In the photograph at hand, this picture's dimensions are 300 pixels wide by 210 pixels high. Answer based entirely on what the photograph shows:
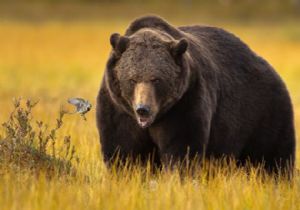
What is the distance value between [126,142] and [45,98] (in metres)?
12.5

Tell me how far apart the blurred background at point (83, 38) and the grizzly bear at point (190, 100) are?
1.41 metres

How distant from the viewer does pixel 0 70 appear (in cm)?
2727

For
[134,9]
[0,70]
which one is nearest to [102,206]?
[0,70]

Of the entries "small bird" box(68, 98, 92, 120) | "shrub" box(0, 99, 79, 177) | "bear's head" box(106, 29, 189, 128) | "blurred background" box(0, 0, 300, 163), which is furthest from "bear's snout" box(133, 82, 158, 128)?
"blurred background" box(0, 0, 300, 163)

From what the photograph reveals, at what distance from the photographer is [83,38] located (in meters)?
40.5

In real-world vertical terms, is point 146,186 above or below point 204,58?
below

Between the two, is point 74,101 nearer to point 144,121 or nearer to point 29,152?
point 29,152

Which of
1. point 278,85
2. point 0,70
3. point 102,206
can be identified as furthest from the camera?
point 0,70

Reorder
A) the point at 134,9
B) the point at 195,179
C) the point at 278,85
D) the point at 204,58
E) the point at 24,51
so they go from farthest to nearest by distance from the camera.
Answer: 1. the point at 134,9
2. the point at 24,51
3. the point at 278,85
4. the point at 204,58
5. the point at 195,179

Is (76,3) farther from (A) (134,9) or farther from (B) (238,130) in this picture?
(B) (238,130)

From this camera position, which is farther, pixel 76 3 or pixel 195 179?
pixel 76 3

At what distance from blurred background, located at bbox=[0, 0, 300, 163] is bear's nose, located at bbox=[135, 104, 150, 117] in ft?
6.79

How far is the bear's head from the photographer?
5930 millimetres

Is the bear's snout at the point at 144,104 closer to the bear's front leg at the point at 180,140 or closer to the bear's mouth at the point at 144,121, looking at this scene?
the bear's mouth at the point at 144,121
